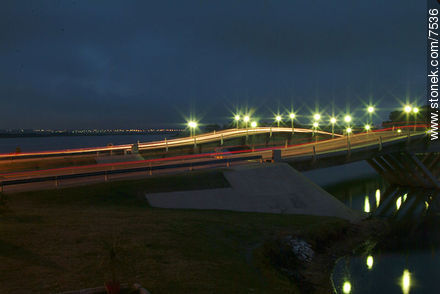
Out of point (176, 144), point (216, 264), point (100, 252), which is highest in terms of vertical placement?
point (176, 144)

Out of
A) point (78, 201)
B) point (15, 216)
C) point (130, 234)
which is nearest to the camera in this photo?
point (130, 234)

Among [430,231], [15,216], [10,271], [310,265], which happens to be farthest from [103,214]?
[430,231]

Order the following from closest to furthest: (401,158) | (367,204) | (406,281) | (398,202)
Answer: (406,281)
(367,204)
(398,202)
(401,158)

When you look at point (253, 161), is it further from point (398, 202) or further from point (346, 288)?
point (346, 288)

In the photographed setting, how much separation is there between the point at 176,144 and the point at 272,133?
2353cm

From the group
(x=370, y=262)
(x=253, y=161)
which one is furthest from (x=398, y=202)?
(x=370, y=262)

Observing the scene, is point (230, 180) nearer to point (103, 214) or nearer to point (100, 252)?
point (103, 214)

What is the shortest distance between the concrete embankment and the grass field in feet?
7.50

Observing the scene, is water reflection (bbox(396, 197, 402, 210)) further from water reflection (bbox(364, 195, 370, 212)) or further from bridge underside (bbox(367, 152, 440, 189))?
bridge underside (bbox(367, 152, 440, 189))

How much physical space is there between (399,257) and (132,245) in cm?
1586

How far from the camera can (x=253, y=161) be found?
32.7 metres

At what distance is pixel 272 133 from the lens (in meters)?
63.1

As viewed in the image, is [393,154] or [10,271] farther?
[393,154]

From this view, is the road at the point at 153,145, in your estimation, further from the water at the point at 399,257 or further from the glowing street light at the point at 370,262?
the glowing street light at the point at 370,262
